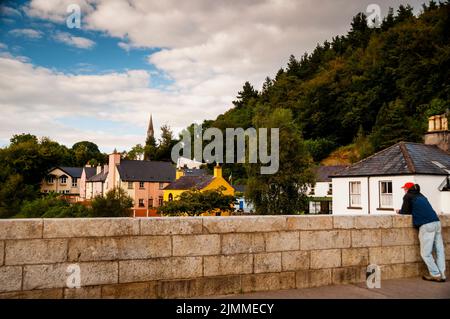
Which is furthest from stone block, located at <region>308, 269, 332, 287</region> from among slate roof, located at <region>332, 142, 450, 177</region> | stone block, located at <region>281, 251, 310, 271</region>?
slate roof, located at <region>332, 142, 450, 177</region>

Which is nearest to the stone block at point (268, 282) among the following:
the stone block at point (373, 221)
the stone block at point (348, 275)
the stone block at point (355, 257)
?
the stone block at point (348, 275)

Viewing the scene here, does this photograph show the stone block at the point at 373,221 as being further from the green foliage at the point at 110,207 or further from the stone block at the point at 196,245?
the green foliage at the point at 110,207

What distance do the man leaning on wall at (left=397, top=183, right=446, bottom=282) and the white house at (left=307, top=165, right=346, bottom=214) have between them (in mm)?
42762

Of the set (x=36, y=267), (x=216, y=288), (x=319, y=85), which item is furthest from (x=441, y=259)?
(x=319, y=85)

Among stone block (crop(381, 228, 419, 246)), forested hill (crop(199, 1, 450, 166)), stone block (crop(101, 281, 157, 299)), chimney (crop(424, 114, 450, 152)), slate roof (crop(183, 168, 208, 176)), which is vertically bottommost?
stone block (crop(101, 281, 157, 299))

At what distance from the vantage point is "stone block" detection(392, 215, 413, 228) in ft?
22.5

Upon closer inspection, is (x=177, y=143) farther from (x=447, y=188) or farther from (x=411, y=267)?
(x=411, y=267)

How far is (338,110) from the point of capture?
84.1 meters

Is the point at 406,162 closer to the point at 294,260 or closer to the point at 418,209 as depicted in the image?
the point at 418,209

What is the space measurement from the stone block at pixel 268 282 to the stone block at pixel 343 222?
112 cm

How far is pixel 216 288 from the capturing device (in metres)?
5.52

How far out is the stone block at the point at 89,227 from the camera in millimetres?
4836

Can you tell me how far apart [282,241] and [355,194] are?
83.2 feet

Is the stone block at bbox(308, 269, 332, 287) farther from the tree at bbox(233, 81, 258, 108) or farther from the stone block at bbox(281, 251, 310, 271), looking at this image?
the tree at bbox(233, 81, 258, 108)
